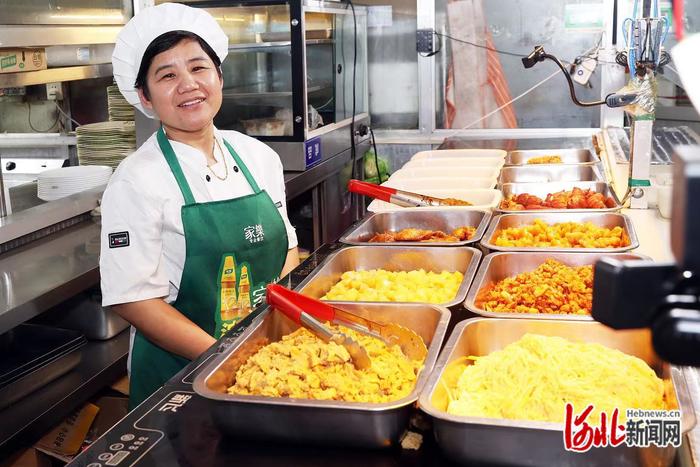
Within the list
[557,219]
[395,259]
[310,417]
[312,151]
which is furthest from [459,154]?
[310,417]

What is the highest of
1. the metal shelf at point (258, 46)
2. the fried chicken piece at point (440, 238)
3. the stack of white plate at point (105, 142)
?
the metal shelf at point (258, 46)

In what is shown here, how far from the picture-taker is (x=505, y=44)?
192 inches

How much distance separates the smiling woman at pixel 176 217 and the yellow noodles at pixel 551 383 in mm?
921

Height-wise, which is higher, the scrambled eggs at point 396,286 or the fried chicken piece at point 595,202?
the fried chicken piece at point 595,202

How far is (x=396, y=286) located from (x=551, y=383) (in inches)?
30.9

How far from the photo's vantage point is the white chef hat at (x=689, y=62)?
1.76 feet

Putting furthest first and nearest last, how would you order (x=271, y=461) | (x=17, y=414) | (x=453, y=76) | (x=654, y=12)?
(x=453, y=76), (x=654, y=12), (x=17, y=414), (x=271, y=461)

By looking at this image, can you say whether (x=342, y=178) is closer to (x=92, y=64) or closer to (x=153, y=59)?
(x=92, y=64)

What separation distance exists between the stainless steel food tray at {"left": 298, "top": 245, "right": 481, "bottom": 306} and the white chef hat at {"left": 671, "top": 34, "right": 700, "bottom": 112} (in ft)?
4.93

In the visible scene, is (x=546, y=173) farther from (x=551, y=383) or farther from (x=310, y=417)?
(x=310, y=417)

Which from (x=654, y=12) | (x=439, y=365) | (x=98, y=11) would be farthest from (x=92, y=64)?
(x=439, y=365)

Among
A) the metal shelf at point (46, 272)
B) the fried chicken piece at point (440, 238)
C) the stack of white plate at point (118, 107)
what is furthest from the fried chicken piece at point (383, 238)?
the stack of white plate at point (118, 107)

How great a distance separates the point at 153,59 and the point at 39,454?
1535 millimetres

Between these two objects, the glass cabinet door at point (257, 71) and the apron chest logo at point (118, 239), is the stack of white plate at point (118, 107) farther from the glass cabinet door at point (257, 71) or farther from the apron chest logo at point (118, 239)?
the apron chest logo at point (118, 239)
